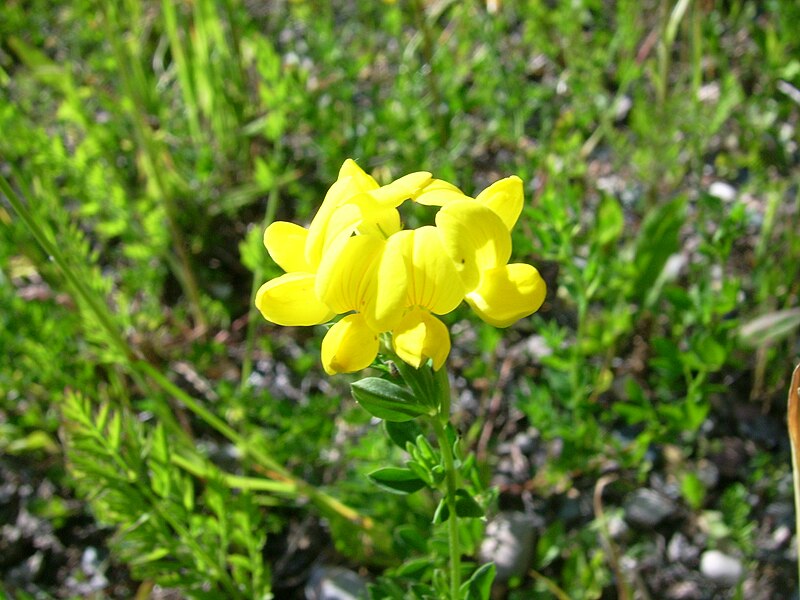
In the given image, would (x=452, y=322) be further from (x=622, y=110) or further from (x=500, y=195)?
(x=622, y=110)

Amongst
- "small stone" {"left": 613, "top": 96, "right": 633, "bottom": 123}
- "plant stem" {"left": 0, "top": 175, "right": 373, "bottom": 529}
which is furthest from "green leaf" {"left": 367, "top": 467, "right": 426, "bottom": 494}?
"small stone" {"left": 613, "top": 96, "right": 633, "bottom": 123}

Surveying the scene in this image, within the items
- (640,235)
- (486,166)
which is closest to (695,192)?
(640,235)

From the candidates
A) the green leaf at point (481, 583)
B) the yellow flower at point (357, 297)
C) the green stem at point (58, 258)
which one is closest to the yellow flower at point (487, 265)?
the yellow flower at point (357, 297)

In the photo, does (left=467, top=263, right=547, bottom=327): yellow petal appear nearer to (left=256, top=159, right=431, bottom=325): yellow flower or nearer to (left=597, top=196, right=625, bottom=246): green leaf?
(left=256, top=159, right=431, bottom=325): yellow flower

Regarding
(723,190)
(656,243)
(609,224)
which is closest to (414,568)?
(609,224)

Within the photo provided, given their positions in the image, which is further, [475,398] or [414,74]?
[414,74]

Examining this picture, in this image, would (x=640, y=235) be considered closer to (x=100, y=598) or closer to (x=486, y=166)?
(x=486, y=166)
